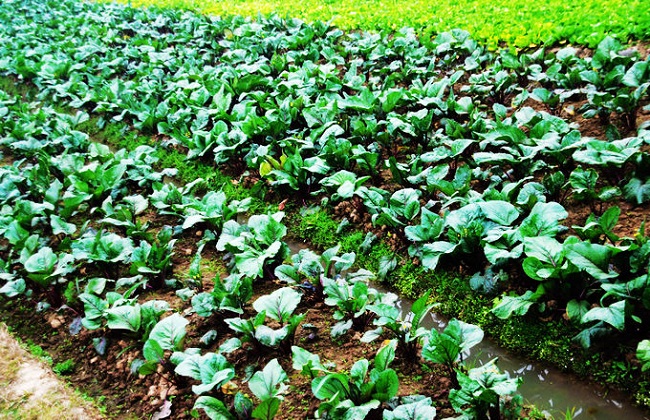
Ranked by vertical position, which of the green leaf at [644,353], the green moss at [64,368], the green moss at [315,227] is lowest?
the green moss at [64,368]

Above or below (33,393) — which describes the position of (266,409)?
above

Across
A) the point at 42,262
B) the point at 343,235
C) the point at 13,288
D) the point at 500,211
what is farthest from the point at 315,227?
the point at 13,288

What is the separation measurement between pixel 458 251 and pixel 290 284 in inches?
48.0

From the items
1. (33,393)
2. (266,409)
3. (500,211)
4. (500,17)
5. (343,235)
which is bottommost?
(33,393)

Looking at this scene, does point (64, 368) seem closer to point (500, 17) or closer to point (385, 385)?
point (385, 385)

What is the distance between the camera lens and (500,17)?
290 inches

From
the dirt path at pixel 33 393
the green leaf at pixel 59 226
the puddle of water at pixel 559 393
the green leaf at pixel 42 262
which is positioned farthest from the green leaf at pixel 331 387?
the green leaf at pixel 59 226

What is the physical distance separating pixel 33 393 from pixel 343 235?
2.50 meters

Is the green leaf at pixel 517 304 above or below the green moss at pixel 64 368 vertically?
above

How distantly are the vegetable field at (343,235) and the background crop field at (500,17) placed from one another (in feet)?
0.95

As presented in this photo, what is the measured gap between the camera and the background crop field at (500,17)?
602 centimetres

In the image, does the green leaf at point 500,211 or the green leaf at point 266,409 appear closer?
the green leaf at point 266,409

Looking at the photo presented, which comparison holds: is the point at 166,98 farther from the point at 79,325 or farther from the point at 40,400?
the point at 40,400

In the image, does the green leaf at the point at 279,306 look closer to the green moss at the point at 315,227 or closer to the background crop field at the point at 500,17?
the green moss at the point at 315,227
